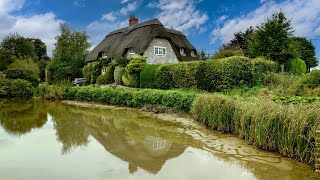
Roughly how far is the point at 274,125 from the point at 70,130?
7.42 metres

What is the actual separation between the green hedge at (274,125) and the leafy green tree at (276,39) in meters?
15.9

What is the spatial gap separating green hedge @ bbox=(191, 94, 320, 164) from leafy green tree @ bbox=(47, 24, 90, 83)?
31.6 meters

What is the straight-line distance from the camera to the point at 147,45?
3141cm

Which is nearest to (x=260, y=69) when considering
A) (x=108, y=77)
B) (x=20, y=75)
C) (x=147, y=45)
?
(x=147, y=45)

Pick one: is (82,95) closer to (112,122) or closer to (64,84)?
(64,84)

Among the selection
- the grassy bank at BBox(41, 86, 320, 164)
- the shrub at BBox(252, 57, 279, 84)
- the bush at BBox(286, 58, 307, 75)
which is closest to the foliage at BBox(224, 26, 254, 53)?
the bush at BBox(286, 58, 307, 75)

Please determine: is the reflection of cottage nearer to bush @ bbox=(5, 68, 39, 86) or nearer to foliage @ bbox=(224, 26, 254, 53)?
bush @ bbox=(5, 68, 39, 86)

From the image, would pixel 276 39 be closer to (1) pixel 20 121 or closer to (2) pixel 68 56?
(1) pixel 20 121

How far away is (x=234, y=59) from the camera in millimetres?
16500

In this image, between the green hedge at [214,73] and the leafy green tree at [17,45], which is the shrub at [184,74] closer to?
the green hedge at [214,73]

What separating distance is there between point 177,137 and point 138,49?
74.2ft

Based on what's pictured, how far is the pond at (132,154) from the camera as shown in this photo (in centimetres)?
626

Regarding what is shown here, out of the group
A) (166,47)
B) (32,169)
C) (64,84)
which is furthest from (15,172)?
(166,47)

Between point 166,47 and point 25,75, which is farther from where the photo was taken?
point 166,47
